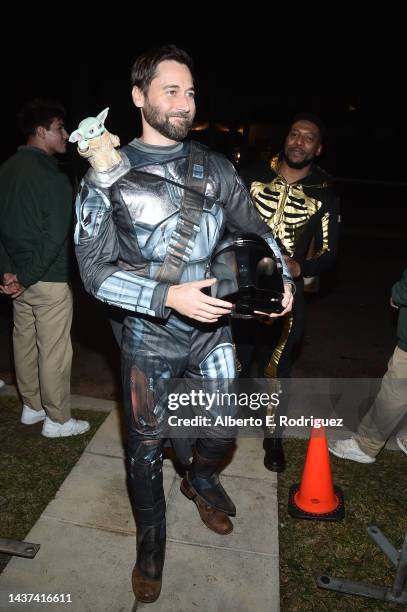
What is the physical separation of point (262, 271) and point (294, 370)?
3.56 metres

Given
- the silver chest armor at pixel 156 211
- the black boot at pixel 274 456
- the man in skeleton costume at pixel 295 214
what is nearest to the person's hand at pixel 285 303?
the silver chest armor at pixel 156 211

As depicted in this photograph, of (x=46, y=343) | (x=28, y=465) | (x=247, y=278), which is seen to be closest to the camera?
(x=247, y=278)

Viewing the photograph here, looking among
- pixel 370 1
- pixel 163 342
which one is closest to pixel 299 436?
pixel 163 342

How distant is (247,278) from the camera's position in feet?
7.70

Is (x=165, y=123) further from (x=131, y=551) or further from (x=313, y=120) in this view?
(x=131, y=551)

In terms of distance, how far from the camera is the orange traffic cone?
3.36 metres

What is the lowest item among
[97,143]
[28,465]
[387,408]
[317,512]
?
[28,465]

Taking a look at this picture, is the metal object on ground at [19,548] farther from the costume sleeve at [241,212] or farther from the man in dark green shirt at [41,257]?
the costume sleeve at [241,212]

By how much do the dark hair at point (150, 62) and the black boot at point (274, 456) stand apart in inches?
102

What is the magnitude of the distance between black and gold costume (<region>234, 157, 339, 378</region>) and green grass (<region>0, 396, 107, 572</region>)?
1.64 meters

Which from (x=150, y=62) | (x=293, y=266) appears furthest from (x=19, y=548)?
(x=150, y=62)

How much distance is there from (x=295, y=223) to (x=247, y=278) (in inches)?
57.9

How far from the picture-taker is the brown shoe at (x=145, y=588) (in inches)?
105

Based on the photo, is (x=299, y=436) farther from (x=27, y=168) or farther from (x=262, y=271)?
(x=27, y=168)
